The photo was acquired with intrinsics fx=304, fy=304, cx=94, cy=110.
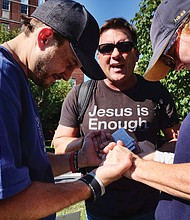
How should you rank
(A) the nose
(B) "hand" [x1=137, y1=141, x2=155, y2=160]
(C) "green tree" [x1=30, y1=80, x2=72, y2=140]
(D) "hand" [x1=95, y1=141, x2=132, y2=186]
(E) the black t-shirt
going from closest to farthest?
(D) "hand" [x1=95, y1=141, x2=132, y2=186]
(B) "hand" [x1=137, y1=141, x2=155, y2=160]
(E) the black t-shirt
(A) the nose
(C) "green tree" [x1=30, y1=80, x2=72, y2=140]

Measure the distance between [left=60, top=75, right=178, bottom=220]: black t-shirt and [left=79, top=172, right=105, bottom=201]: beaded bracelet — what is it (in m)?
0.98

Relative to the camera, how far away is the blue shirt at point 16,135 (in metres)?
1.38

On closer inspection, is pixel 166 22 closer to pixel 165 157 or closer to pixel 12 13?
pixel 165 157

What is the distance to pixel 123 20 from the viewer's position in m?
3.18

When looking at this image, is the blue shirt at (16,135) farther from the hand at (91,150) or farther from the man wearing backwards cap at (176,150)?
the hand at (91,150)

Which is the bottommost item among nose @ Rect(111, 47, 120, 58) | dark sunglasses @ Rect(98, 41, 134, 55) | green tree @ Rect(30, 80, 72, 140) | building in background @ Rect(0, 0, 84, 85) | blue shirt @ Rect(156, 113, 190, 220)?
green tree @ Rect(30, 80, 72, 140)

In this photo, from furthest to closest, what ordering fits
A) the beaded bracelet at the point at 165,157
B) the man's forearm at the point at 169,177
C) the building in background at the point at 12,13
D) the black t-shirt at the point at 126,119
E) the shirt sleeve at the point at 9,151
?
the building in background at the point at 12,13, the black t-shirt at the point at 126,119, the beaded bracelet at the point at 165,157, the man's forearm at the point at 169,177, the shirt sleeve at the point at 9,151

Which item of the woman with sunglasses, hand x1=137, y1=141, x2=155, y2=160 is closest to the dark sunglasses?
the woman with sunglasses

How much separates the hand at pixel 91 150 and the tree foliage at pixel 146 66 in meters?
4.39

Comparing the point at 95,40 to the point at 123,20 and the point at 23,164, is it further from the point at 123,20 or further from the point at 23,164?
the point at 123,20

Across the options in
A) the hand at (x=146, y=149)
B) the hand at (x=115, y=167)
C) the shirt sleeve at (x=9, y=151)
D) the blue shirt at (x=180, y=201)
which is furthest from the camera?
the hand at (x=146, y=149)

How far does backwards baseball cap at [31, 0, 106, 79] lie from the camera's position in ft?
6.03

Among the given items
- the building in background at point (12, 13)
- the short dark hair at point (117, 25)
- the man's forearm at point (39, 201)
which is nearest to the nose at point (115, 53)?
the short dark hair at point (117, 25)

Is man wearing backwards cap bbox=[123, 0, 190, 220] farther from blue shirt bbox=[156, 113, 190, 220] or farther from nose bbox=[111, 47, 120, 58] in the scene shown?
nose bbox=[111, 47, 120, 58]
